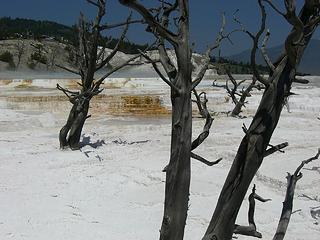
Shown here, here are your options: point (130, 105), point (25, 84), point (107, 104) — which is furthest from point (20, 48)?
point (130, 105)

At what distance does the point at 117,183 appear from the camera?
753 cm

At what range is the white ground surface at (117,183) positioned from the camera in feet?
18.4

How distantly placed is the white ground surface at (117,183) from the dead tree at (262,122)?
2.80 metres

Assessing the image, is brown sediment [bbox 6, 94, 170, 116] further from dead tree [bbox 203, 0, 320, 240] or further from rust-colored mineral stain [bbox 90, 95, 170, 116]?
dead tree [bbox 203, 0, 320, 240]

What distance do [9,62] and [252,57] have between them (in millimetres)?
45625

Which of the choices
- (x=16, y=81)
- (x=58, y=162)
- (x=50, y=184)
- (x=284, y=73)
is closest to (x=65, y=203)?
(x=50, y=184)

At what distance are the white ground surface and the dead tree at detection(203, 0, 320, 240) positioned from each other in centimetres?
280

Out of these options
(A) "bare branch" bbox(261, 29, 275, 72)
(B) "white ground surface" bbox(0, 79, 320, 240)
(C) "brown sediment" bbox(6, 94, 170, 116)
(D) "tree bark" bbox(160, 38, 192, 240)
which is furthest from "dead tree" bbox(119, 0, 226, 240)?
(C) "brown sediment" bbox(6, 94, 170, 116)

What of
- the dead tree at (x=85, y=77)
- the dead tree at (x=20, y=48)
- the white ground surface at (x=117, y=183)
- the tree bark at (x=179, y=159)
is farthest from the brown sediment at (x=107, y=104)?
the dead tree at (x=20, y=48)

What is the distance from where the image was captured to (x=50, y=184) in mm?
7418

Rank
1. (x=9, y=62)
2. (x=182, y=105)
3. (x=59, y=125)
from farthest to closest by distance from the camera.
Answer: (x=9, y=62)
(x=59, y=125)
(x=182, y=105)

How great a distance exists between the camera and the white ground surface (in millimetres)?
5605

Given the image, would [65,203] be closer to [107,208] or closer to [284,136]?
[107,208]

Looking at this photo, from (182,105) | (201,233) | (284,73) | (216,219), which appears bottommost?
(201,233)
